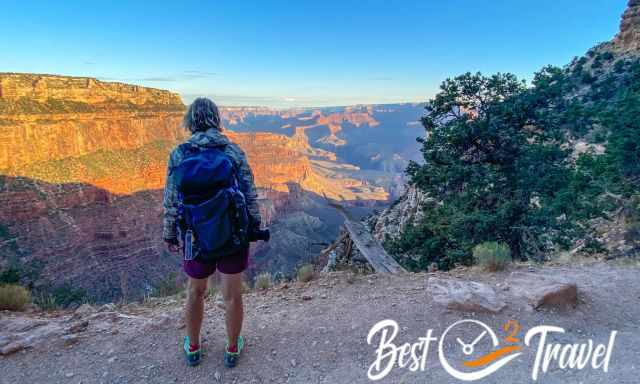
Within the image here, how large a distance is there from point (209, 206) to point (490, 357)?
2.65 meters

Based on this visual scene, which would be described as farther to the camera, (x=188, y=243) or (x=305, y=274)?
(x=305, y=274)

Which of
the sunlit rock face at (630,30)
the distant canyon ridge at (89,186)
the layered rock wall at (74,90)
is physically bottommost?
the distant canyon ridge at (89,186)

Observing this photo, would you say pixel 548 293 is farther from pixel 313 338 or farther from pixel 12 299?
pixel 12 299

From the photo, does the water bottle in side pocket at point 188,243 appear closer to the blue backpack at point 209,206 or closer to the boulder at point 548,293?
the blue backpack at point 209,206

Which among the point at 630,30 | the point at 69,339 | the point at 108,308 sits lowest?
the point at 108,308

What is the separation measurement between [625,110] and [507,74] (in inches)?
141

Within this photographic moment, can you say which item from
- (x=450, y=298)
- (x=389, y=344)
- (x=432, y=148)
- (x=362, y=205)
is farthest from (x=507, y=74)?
(x=362, y=205)

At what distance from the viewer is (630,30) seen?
21406mm

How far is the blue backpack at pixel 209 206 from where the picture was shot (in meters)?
2.30

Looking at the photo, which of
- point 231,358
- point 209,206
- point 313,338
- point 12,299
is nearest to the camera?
point 209,206

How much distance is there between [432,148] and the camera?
30.5 feet

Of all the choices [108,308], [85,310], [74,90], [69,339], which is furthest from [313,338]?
[74,90]

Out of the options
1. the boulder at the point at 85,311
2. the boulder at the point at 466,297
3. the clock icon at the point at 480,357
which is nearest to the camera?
the clock icon at the point at 480,357

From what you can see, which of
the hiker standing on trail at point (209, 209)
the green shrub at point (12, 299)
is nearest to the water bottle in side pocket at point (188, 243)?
the hiker standing on trail at point (209, 209)
